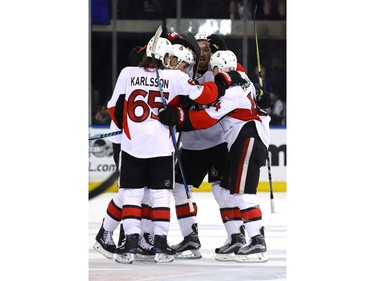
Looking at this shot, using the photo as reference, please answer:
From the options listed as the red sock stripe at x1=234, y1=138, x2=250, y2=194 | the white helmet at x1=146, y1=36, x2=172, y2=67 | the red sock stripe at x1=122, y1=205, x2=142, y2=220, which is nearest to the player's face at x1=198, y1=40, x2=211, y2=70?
the white helmet at x1=146, y1=36, x2=172, y2=67

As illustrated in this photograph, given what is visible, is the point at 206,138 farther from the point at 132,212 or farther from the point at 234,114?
the point at 132,212

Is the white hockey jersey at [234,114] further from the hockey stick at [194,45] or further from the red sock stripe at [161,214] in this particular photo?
the red sock stripe at [161,214]

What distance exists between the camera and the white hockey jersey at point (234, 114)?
4.36 m

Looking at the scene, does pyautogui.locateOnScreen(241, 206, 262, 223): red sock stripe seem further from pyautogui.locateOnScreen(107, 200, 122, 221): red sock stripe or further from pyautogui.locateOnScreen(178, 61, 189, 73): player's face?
pyautogui.locateOnScreen(178, 61, 189, 73): player's face

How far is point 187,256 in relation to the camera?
179 inches

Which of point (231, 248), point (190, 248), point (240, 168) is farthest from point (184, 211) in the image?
point (240, 168)

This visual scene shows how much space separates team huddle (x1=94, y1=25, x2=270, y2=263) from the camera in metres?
4.29

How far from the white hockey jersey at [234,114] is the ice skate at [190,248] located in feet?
1.52

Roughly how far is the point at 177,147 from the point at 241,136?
0.94 ft

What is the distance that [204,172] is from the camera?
15.2 ft
